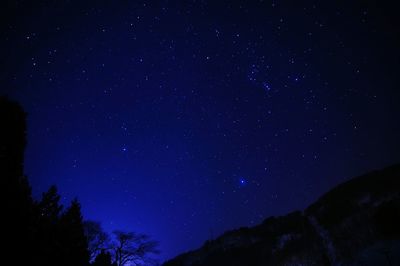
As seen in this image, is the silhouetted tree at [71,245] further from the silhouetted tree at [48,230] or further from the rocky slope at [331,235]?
the rocky slope at [331,235]

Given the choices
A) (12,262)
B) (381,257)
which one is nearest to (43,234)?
(12,262)

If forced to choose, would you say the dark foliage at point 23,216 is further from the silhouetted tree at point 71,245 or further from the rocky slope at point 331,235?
the rocky slope at point 331,235

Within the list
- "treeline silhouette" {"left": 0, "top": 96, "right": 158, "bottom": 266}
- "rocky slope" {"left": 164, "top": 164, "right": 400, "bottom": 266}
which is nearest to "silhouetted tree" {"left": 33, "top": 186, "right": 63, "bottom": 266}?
"treeline silhouette" {"left": 0, "top": 96, "right": 158, "bottom": 266}

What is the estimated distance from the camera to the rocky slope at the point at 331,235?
1032 inches

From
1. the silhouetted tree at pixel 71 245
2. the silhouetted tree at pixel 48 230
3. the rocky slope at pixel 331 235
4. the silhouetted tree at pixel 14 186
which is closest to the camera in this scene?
the silhouetted tree at pixel 14 186

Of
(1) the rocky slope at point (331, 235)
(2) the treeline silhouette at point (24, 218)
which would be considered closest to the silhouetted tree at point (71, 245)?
(2) the treeline silhouette at point (24, 218)

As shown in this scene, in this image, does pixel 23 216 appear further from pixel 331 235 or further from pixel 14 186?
pixel 331 235

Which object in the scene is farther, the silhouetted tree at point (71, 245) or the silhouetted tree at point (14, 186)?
the silhouetted tree at point (71, 245)

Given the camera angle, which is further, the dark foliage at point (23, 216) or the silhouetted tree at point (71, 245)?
the silhouetted tree at point (71, 245)

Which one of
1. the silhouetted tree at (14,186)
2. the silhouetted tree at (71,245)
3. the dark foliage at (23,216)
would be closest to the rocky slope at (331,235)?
the silhouetted tree at (71,245)

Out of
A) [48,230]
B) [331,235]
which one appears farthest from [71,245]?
[331,235]

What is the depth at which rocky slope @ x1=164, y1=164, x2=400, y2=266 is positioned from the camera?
26219mm

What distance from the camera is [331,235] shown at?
3027 centimetres

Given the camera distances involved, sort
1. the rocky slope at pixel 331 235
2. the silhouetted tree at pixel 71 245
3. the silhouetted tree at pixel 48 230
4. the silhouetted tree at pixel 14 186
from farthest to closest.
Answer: the rocky slope at pixel 331 235 → the silhouetted tree at pixel 71 245 → the silhouetted tree at pixel 48 230 → the silhouetted tree at pixel 14 186
